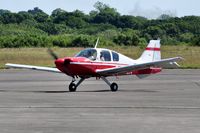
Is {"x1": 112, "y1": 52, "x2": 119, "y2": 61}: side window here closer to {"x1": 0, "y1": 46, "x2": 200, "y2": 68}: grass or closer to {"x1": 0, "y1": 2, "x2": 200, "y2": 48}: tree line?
{"x1": 0, "y1": 46, "x2": 200, "y2": 68}: grass

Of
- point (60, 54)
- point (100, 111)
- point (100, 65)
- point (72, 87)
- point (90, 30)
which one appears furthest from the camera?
point (90, 30)

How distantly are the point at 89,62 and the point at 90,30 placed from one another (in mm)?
98834

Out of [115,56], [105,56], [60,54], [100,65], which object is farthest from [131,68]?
[60,54]

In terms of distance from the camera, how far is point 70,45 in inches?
3420

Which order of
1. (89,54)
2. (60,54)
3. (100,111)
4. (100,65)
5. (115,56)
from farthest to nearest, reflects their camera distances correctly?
(60,54) < (115,56) < (100,65) < (89,54) < (100,111)

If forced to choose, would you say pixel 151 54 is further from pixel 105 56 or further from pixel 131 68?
pixel 105 56

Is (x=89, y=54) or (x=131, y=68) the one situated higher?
(x=89, y=54)

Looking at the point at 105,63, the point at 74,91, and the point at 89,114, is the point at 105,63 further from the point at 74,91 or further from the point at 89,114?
the point at 89,114

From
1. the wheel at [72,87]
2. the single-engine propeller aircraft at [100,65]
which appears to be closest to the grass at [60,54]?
the single-engine propeller aircraft at [100,65]

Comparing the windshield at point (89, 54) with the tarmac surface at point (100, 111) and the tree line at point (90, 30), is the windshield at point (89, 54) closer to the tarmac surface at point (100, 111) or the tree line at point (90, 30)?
the tarmac surface at point (100, 111)

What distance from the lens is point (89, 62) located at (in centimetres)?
2644

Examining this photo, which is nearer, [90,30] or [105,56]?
[105,56]

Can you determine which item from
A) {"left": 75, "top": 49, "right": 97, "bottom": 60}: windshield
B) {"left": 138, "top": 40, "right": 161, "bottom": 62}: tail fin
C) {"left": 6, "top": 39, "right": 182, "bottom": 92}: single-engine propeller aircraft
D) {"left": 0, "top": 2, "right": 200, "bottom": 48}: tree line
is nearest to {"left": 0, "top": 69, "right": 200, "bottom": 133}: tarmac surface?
{"left": 6, "top": 39, "right": 182, "bottom": 92}: single-engine propeller aircraft

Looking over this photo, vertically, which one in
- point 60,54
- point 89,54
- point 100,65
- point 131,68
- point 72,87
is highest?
point 89,54
